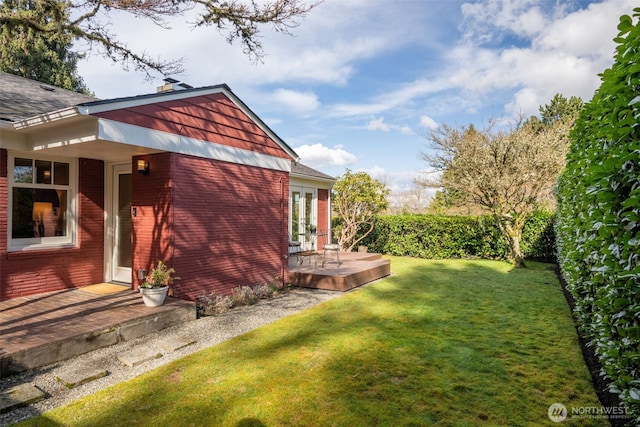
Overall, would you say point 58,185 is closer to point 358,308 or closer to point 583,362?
point 358,308

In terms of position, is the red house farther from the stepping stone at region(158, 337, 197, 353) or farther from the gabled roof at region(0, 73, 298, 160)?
the stepping stone at region(158, 337, 197, 353)

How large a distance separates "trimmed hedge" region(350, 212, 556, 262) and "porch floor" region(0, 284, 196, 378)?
1159 cm

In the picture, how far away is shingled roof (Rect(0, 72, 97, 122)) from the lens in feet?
20.2

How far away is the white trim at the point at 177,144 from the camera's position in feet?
18.1

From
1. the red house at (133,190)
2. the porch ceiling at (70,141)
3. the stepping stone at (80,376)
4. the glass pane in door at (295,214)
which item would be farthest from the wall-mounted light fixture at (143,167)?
the glass pane in door at (295,214)

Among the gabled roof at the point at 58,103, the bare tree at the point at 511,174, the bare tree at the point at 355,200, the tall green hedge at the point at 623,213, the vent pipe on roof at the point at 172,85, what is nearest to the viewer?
the tall green hedge at the point at 623,213

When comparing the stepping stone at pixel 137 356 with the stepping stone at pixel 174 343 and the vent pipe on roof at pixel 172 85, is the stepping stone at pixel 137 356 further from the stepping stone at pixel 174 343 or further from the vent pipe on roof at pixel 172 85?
the vent pipe on roof at pixel 172 85

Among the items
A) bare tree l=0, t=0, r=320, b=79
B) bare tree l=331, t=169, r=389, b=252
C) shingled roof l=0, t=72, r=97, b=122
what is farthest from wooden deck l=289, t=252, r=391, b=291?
shingled roof l=0, t=72, r=97, b=122

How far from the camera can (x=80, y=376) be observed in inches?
157

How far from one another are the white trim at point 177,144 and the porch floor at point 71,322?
279 centimetres

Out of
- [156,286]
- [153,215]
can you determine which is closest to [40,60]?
[153,215]

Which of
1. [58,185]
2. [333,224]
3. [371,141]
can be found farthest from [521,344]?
[371,141]

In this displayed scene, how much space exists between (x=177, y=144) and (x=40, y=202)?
9.87 feet

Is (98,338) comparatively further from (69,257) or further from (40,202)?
(40,202)
